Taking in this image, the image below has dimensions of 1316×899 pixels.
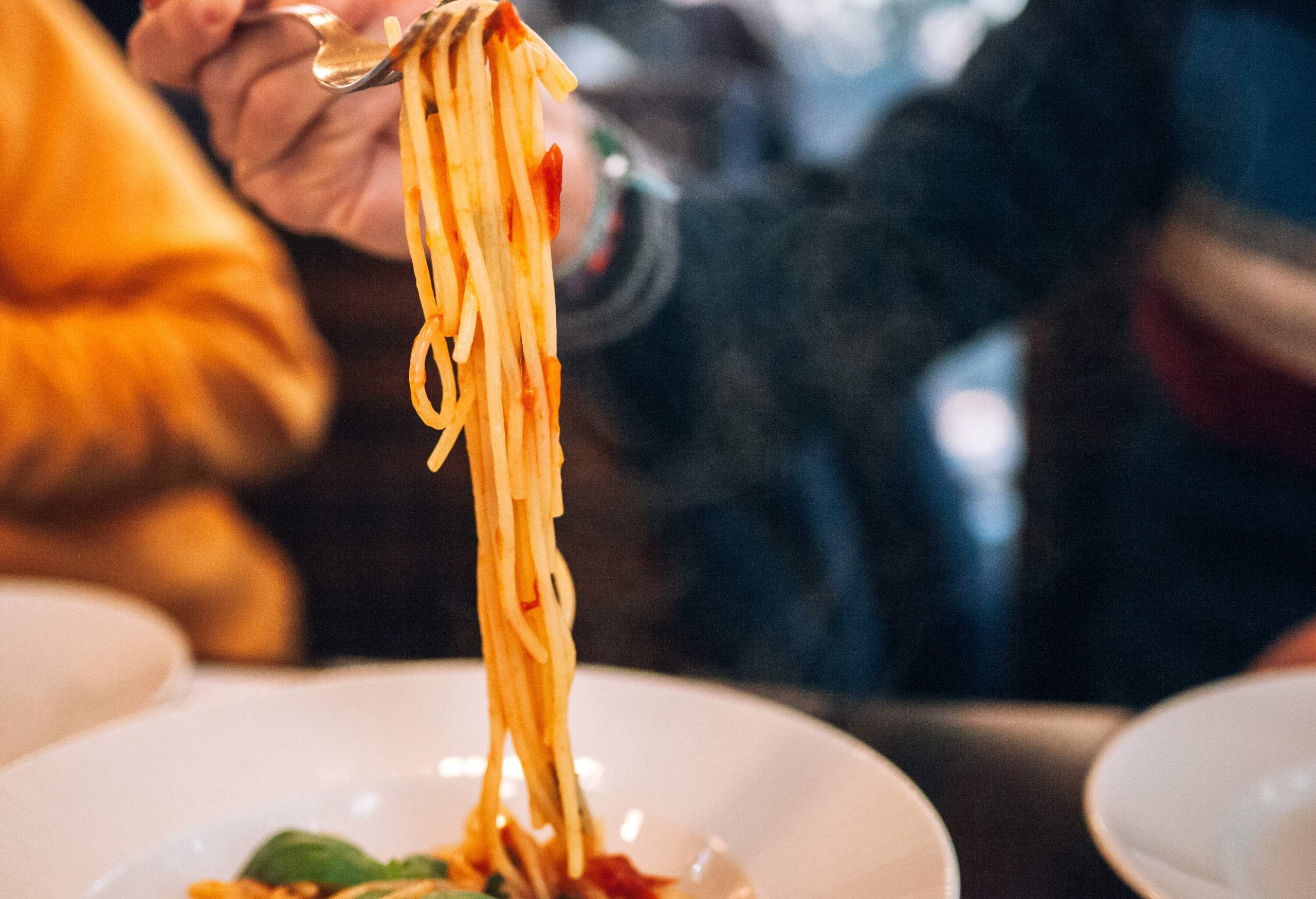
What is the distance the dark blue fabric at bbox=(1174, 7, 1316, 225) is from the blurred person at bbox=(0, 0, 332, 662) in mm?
1141

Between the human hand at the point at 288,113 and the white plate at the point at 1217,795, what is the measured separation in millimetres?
539

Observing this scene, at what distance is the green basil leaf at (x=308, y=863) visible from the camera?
519 millimetres

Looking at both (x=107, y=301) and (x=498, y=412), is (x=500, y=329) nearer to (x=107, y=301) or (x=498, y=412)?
(x=498, y=412)

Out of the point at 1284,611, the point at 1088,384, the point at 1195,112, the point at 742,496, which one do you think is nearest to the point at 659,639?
the point at 742,496

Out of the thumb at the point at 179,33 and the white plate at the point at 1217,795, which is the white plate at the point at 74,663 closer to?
the thumb at the point at 179,33

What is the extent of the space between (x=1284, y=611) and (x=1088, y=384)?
0.98 m

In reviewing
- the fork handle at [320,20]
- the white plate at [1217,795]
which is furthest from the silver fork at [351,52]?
the white plate at [1217,795]

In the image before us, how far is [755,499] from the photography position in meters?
1.69

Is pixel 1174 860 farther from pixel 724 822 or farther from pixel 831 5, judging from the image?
pixel 831 5

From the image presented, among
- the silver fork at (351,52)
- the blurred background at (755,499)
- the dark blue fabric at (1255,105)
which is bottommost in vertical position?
the blurred background at (755,499)

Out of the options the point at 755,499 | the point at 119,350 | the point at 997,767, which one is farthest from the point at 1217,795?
the point at 119,350

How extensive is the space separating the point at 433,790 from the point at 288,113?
414 mm

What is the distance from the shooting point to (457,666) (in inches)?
28.3

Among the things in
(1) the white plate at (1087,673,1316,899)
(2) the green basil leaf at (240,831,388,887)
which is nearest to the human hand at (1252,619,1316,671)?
(1) the white plate at (1087,673,1316,899)
